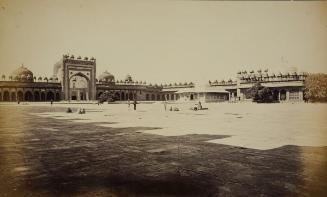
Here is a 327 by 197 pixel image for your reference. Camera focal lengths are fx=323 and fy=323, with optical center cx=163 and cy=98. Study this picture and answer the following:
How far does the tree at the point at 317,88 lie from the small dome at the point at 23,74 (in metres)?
39.6

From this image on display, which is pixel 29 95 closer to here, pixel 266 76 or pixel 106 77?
pixel 106 77

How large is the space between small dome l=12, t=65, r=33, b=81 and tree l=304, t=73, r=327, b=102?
1557 inches

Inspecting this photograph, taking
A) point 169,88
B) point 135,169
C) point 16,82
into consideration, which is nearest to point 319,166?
point 135,169

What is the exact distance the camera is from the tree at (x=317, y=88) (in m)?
37.1

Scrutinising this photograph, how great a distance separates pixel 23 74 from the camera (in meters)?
49.7

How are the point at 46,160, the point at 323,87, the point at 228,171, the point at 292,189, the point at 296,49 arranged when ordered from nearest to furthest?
the point at 292,189
the point at 228,171
the point at 46,160
the point at 296,49
the point at 323,87

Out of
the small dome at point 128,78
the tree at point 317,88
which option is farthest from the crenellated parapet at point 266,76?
the small dome at point 128,78

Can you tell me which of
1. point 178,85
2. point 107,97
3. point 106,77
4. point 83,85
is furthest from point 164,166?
point 178,85

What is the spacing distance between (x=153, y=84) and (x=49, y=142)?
59541 millimetres

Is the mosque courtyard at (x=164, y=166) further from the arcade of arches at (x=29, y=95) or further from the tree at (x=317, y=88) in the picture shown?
the arcade of arches at (x=29, y=95)

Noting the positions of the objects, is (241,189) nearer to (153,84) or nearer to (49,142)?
(49,142)

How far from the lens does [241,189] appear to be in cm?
446

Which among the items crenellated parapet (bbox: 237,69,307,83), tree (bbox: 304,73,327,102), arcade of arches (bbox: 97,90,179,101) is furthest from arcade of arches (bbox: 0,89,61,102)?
tree (bbox: 304,73,327,102)

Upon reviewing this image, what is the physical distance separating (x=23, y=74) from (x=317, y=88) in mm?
41602
